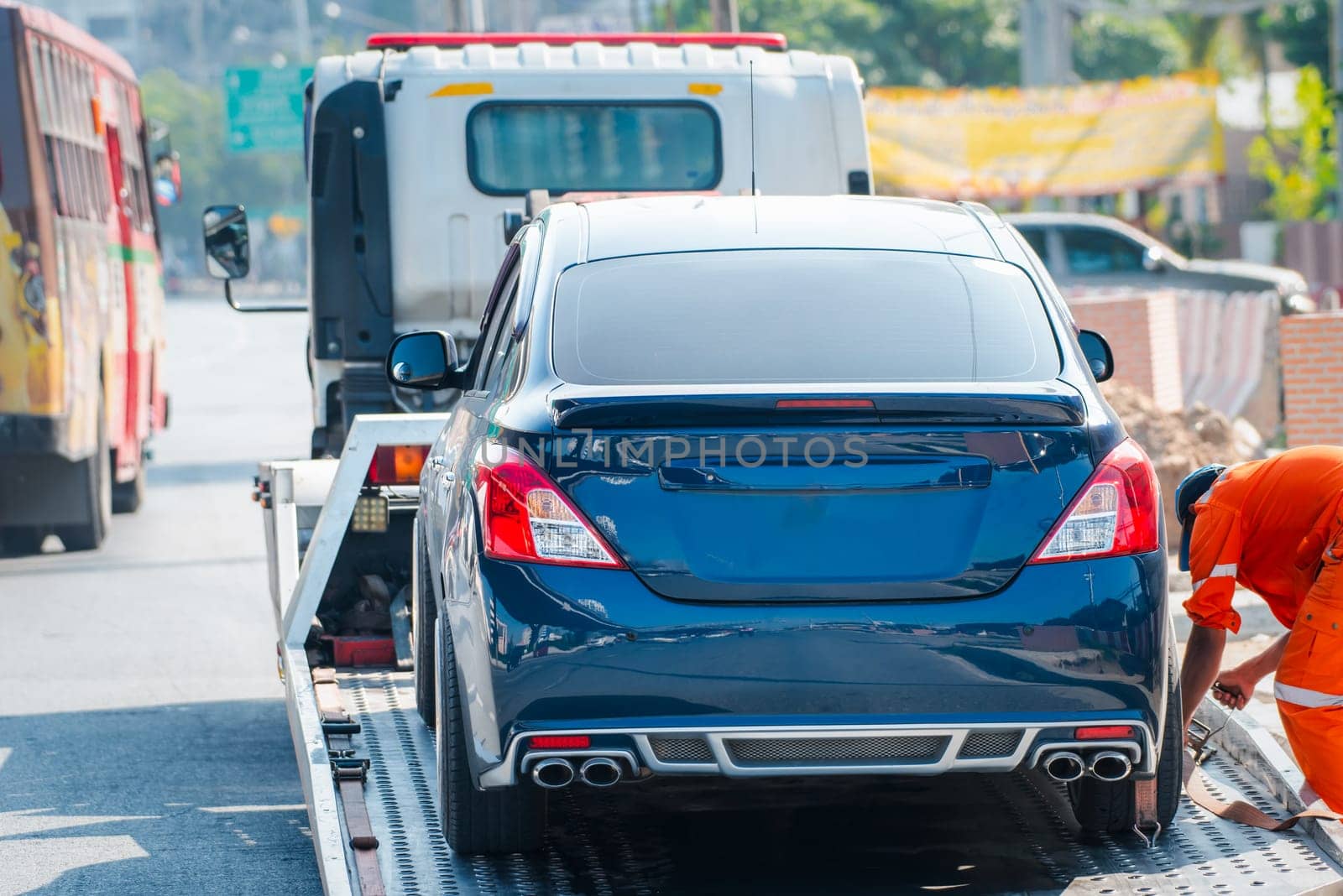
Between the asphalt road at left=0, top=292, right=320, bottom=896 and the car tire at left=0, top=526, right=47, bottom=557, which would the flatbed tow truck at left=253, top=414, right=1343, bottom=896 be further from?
the car tire at left=0, top=526, right=47, bottom=557

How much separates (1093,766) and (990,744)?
0.82 feet

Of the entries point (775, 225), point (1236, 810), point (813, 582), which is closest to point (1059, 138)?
point (775, 225)

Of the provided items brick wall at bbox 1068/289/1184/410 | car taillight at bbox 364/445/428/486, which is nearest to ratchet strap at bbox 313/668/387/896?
car taillight at bbox 364/445/428/486

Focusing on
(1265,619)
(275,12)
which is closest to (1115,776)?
(1265,619)

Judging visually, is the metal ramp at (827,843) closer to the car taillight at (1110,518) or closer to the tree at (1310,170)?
the car taillight at (1110,518)

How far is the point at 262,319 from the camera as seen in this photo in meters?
61.6

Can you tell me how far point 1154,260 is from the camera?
73.8ft

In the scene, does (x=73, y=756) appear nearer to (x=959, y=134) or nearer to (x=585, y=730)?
(x=585, y=730)

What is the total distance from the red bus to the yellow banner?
47.8 ft

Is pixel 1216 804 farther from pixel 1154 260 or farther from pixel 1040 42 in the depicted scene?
pixel 1040 42

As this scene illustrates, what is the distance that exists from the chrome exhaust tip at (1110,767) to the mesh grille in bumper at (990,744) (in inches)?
7.7

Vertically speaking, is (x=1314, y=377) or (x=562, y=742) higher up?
(x=562, y=742)

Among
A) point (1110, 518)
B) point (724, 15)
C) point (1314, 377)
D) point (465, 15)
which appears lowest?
point (1314, 377)

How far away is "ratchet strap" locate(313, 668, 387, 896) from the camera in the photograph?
488 centimetres
